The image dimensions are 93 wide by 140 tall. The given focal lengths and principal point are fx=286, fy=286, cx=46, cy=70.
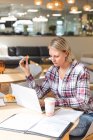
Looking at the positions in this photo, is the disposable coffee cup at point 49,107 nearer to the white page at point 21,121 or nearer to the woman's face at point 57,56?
the white page at point 21,121

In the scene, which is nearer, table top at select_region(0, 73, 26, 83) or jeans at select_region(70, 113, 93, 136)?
jeans at select_region(70, 113, 93, 136)

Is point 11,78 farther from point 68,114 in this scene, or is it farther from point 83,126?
point 68,114

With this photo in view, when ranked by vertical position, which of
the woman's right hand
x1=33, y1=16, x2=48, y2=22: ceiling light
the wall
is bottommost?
the wall

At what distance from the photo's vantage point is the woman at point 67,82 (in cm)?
238

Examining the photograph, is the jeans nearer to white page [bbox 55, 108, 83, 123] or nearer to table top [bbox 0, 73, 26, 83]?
white page [bbox 55, 108, 83, 123]

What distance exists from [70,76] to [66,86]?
10cm

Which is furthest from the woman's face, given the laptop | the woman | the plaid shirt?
the laptop

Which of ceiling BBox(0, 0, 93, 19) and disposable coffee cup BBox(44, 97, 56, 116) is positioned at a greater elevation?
ceiling BBox(0, 0, 93, 19)

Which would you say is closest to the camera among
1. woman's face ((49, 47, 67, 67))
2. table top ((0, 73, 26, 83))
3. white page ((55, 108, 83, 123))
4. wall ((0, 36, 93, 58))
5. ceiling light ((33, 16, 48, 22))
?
white page ((55, 108, 83, 123))

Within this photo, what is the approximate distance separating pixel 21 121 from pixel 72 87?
0.71m

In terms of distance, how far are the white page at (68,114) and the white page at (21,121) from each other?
0.16 metres

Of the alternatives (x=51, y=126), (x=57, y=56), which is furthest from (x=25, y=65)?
(x=51, y=126)

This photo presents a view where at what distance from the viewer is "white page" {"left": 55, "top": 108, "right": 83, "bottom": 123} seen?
2.04m

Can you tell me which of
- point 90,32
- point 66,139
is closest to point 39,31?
point 90,32
